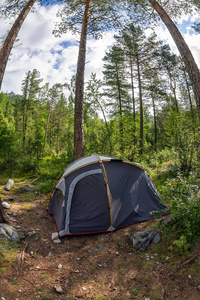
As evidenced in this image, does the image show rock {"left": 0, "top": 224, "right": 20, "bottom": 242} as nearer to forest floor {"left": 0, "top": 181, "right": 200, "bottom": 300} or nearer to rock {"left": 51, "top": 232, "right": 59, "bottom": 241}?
forest floor {"left": 0, "top": 181, "right": 200, "bottom": 300}

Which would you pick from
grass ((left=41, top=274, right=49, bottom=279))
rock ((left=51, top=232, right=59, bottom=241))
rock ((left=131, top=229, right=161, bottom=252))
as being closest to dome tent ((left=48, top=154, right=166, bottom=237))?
rock ((left=51, top=232, right=59, bottom=241))

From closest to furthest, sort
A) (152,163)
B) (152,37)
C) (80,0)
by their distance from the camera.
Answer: (80,0)
(152,163)
(152,37)

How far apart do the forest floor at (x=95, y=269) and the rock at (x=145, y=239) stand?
0.11 metres

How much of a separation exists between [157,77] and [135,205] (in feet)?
56.9

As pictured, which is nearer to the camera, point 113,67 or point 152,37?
point 152,37

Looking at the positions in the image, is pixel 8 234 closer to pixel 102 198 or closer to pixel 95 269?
pixel 95 269

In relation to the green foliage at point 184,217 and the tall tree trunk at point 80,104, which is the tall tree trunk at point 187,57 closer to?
the green foliage at point 184,217

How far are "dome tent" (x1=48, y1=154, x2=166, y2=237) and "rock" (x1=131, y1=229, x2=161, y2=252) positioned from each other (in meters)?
0.80

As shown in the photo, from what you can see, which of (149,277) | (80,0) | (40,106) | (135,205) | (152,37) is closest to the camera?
(149,277)

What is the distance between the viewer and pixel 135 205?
207 inches

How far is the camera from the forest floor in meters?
2.93

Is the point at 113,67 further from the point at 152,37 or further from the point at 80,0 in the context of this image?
the point at 80,0

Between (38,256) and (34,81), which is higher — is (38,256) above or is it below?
below

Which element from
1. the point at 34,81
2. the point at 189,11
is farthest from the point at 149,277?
the point at 34,81
